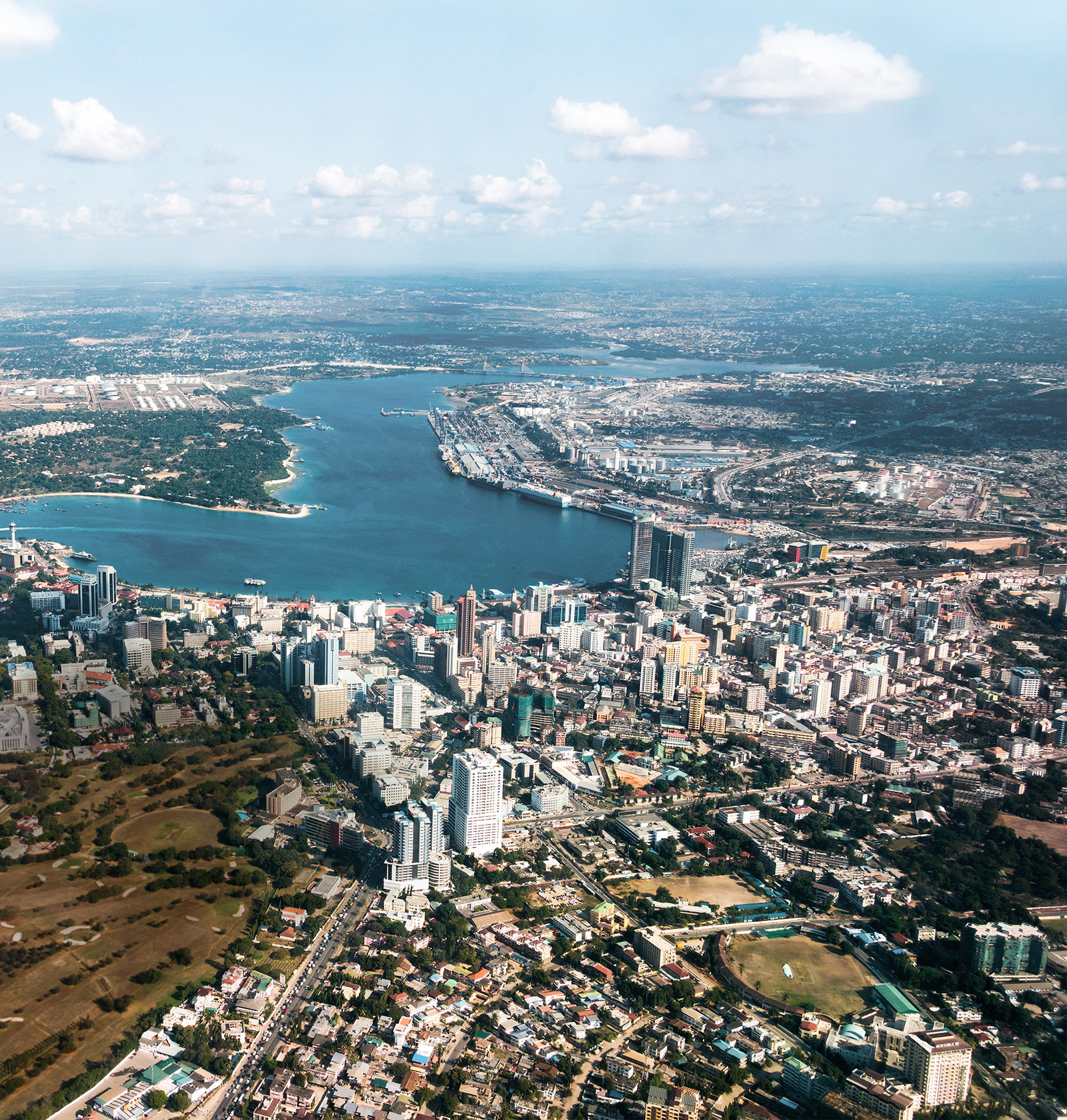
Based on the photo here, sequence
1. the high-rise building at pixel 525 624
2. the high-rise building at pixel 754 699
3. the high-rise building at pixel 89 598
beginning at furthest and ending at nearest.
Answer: the high-rise building at pixel 89 598
the high-rise building at pixel 525 624
the high-rise building at pixel 754 699

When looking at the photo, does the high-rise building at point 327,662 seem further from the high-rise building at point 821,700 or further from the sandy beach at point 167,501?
the sandy beach at point 167,501

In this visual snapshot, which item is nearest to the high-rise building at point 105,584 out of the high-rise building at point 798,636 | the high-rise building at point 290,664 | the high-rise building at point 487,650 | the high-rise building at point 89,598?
the high-rise building at point 89,598

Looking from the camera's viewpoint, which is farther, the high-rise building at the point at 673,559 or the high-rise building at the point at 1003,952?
the high-rise building at the point at 673,559

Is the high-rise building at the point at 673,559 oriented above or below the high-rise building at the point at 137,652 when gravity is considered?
above

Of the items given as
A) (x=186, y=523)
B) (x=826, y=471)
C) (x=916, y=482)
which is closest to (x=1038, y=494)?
(x=916, y=482)

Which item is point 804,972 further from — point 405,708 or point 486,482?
point 486,482

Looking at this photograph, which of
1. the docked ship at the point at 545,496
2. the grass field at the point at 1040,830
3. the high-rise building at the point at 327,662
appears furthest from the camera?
the docked ship at the point at 545,496

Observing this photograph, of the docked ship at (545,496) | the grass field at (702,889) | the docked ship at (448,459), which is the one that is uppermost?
the docked ship at (448,459)

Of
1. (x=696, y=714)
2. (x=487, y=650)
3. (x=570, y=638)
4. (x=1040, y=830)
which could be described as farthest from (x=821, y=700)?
(x=487, y=650)
